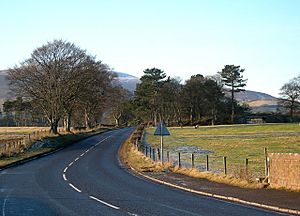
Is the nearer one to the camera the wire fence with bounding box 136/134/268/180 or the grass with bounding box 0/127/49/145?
the wire fence with bounding box 136/134/268/180

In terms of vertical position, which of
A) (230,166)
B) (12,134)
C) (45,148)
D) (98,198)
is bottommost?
(98,198)

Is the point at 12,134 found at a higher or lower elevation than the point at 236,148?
higher

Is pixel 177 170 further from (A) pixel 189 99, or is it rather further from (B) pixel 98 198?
(A) pixel 189 99

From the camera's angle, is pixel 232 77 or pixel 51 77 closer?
pixel 51 77

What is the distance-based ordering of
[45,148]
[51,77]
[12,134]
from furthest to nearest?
[12,134] < [51,77] < [45,148]

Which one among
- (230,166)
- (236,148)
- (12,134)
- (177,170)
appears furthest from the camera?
(12,134)

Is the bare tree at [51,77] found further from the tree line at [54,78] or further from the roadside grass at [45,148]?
the roadside grass at [45,148]

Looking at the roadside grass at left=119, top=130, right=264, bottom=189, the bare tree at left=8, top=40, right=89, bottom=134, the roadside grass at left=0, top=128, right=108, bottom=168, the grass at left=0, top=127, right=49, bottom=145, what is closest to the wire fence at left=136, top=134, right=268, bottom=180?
the roadside grass at left=119, top=130, right=264, bottom=189

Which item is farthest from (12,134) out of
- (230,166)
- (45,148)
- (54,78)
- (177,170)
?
(230,166)

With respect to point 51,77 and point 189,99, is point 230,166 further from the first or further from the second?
point 189,99

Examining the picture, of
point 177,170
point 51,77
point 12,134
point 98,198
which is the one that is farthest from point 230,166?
point 12,134

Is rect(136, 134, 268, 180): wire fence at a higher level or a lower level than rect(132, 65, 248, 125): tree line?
lower

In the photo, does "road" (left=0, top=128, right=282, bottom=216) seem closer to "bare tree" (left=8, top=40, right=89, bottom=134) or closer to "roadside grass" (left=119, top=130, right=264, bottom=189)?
"roadside grass" (left=119, top=130, right=264, bottom=189)

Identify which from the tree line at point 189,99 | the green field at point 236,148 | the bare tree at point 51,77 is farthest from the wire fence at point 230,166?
the tree line at point 189,99
